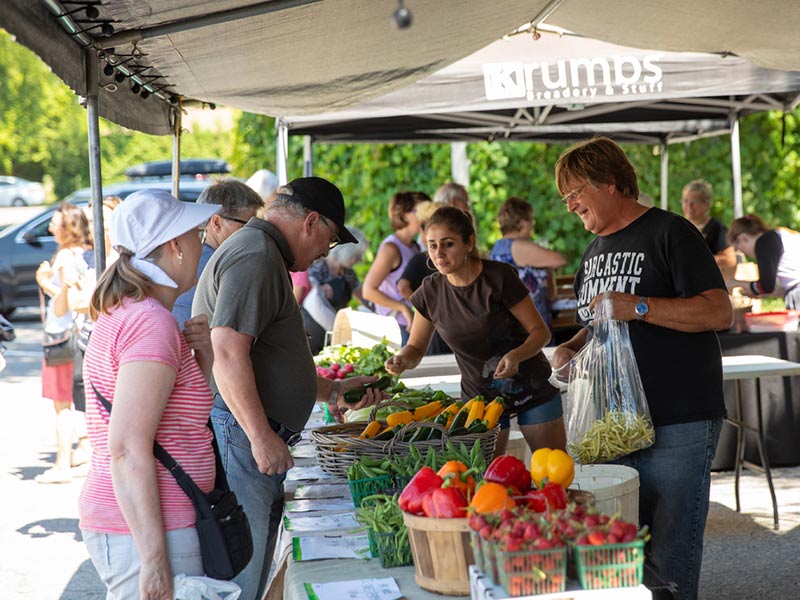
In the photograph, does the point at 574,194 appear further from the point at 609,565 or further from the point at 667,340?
the point at 609,565

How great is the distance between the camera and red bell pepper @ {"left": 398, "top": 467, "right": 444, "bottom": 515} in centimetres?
232

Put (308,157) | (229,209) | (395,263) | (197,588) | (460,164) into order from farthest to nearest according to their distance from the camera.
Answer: (460,164), (308,157), (395,263), (229,209), (197,588)

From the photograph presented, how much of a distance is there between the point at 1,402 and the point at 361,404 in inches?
297

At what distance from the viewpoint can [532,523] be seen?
198 centimetres

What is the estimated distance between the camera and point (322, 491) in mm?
3314

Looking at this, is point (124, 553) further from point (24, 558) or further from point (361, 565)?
point (24, 558)

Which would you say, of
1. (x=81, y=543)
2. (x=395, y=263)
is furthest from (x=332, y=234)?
(x=395, y=263)

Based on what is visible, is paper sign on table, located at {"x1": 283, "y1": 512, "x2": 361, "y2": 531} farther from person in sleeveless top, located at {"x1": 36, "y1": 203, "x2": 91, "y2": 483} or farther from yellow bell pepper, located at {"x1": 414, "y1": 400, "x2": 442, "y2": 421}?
person in sleeveless top, located at {"x1": 36, "y1": 203, "x2": 91, "y2": 483}

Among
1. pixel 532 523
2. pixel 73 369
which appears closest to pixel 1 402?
pixel 73 369

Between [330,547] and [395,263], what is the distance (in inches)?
189

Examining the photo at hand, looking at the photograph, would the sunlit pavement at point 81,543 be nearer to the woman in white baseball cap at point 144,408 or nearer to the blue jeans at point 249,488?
the blue jeans at point 249,488

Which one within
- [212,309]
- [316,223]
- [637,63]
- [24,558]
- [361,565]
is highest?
[637,63]

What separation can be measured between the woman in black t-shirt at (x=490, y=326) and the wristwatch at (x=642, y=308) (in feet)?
4.15

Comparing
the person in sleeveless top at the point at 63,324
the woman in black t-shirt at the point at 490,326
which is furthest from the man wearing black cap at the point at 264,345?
the person in sleeveless top at the point at 63,324
